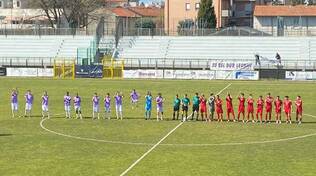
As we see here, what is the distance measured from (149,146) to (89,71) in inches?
1685

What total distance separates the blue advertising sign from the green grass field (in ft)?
88.2

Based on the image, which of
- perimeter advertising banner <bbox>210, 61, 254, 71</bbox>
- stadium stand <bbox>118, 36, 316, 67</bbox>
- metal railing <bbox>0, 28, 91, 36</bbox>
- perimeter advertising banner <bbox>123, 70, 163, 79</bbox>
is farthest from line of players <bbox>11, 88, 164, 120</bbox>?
metal railing <bbox>0, 28, 91, 36</bbox>

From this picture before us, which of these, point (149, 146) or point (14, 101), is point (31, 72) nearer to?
point (14, 101)

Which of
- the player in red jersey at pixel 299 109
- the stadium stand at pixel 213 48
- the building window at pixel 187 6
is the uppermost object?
the building window at pixel 187 6

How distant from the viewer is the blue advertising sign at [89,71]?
67.1 metres

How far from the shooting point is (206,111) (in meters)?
34.3

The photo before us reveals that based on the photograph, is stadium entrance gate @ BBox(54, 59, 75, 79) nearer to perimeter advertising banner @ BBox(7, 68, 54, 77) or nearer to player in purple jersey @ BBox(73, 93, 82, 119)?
perimeter advertising banner @ BBox(7, 68, 54, 77)

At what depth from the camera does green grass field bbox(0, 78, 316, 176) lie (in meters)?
21.2

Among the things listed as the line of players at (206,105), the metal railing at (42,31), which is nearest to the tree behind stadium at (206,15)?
the metal railing at (42,31)

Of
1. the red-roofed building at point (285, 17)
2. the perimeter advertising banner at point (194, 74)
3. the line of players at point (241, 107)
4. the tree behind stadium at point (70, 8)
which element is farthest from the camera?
the tree behind stadium at point (70, 8)

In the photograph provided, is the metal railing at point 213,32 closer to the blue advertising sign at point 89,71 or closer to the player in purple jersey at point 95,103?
the blue advertising sign at point 89,71

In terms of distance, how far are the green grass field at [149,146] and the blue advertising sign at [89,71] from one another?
26896mm

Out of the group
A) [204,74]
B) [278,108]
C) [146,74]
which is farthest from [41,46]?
[278,108]

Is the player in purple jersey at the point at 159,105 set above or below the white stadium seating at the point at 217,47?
below
